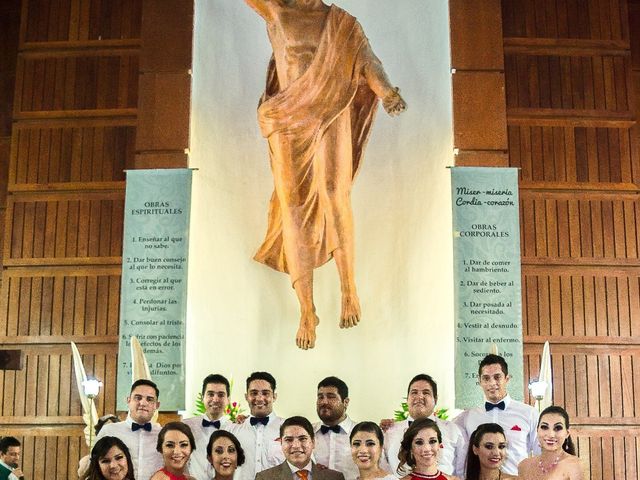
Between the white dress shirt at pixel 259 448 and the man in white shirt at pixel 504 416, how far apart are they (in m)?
0.98

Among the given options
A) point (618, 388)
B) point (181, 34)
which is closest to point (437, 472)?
point (618, 388)

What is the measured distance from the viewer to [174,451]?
473cm

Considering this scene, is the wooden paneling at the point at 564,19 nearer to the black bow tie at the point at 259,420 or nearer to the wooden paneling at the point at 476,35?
the wooden paneling at the point at 476,35

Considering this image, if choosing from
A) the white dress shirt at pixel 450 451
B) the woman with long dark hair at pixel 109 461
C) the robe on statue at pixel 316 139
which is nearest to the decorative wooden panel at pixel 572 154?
the robe on statue at pixel 316 139

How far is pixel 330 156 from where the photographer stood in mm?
7141

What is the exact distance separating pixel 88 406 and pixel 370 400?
199 centimetres

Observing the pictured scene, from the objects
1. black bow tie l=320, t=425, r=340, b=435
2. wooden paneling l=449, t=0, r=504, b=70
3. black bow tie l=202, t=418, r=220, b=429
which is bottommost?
black bow tie l=320, t=425, r=340, b=435

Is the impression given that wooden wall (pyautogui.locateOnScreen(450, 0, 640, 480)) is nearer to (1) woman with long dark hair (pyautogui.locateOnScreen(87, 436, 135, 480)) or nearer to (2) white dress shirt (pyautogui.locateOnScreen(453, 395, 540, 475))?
(2) white dress shirt (pyautogui.locateOnScreen(453, 395, 540, 475))

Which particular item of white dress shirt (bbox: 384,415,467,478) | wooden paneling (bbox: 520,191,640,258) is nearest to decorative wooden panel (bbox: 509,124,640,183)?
wooden paneling (bbox: 520,191,640,258)

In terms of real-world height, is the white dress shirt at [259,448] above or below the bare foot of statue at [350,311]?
below

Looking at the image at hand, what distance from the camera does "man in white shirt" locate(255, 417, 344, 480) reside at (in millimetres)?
4711

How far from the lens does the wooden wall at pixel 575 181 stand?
7.09m

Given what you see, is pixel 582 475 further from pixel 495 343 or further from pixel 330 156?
pixel 330 156

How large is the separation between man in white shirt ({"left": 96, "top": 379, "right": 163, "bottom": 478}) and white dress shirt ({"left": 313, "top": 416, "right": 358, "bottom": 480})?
2.75 feet
